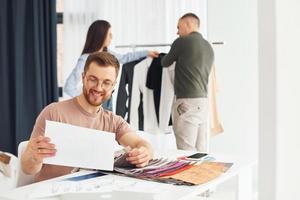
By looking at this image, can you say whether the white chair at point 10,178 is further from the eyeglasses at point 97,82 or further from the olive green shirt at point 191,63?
the olive green shirt at point 191,63

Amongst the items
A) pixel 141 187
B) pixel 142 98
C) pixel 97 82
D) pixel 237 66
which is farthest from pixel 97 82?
pixel 237 66

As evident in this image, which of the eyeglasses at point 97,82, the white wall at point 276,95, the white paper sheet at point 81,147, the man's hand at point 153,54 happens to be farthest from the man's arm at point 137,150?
the man's hand at point 153,54

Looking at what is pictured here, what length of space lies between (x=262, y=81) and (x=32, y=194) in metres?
0.87

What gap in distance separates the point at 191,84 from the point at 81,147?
5.34 ft

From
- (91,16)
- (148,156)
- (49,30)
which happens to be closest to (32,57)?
(49,30)

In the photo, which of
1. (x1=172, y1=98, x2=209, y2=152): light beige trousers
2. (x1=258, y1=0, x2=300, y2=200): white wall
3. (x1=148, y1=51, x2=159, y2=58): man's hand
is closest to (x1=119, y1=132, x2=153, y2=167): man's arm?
(x1=258, y1=0, x2=300, y2=200): white wall

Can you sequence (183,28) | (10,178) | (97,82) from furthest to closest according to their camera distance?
(183,28), (97,82), (10,178)

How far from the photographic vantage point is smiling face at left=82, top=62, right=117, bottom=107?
1547 millimetres

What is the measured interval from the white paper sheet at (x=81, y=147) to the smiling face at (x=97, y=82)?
339 mm

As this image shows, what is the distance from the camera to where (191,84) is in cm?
276

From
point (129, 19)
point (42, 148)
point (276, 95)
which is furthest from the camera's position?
point (129, 19)

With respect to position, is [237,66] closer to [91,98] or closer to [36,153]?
[91,98]

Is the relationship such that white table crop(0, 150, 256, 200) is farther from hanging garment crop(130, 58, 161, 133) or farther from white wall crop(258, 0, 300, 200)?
hanging garment crop(130, 58, 161, 133)

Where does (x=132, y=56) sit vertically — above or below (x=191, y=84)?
above
